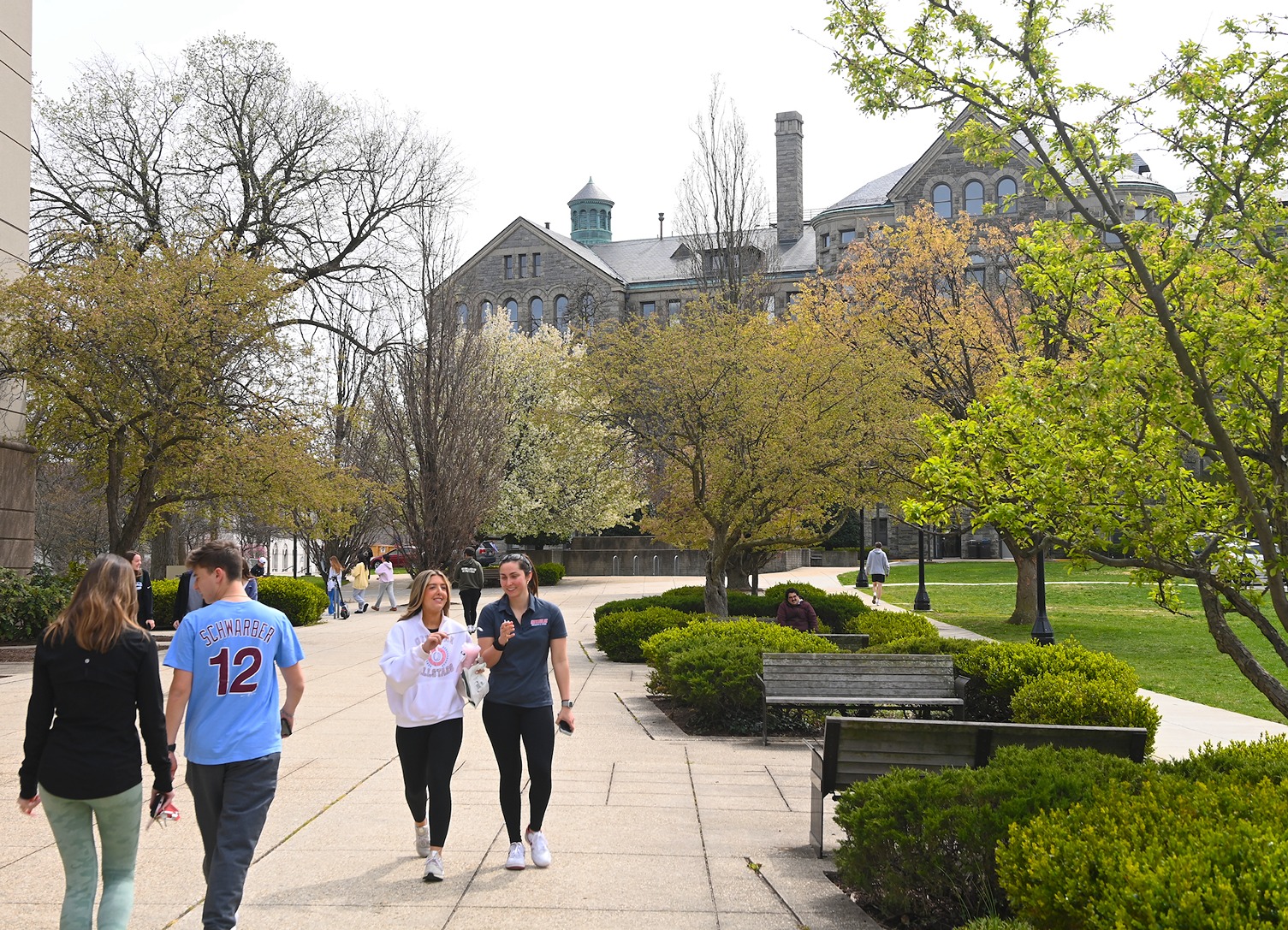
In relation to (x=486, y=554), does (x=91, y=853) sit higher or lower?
higher

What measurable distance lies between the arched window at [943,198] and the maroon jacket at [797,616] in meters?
43.5

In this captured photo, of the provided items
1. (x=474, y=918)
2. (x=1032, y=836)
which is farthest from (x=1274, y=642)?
(x=474, y=918)

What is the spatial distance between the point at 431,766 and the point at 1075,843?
3.30 metres

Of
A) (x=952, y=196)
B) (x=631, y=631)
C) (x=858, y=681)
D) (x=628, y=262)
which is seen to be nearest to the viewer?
(x=858, y=681)

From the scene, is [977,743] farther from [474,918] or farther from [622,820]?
[474,918]

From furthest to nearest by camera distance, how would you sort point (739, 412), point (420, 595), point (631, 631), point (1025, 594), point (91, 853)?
point (1025, 594)
point (739, 412)
point (631, 631)
point (420, 595)
point (91, 853)

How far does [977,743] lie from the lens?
692 cm

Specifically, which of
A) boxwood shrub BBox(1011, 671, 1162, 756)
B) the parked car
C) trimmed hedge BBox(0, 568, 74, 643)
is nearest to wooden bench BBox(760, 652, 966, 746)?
boxwood shrub BBox(1011, 671, 1162, 756)

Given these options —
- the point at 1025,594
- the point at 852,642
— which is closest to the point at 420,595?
the point at 852,642

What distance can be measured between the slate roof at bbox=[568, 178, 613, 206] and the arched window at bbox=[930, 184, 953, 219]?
31.1 metres

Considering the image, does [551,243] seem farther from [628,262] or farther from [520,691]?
[520,691]

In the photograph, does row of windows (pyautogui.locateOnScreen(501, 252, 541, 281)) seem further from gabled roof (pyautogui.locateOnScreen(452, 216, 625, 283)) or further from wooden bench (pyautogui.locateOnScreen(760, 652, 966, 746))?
wooden bench (pyautogui.locateOnScreen(760, 652, 966, 746))

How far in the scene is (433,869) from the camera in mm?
6000

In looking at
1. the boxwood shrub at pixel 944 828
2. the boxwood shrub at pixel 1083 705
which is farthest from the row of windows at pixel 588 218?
the boxwood shrub at pixel 944 828
